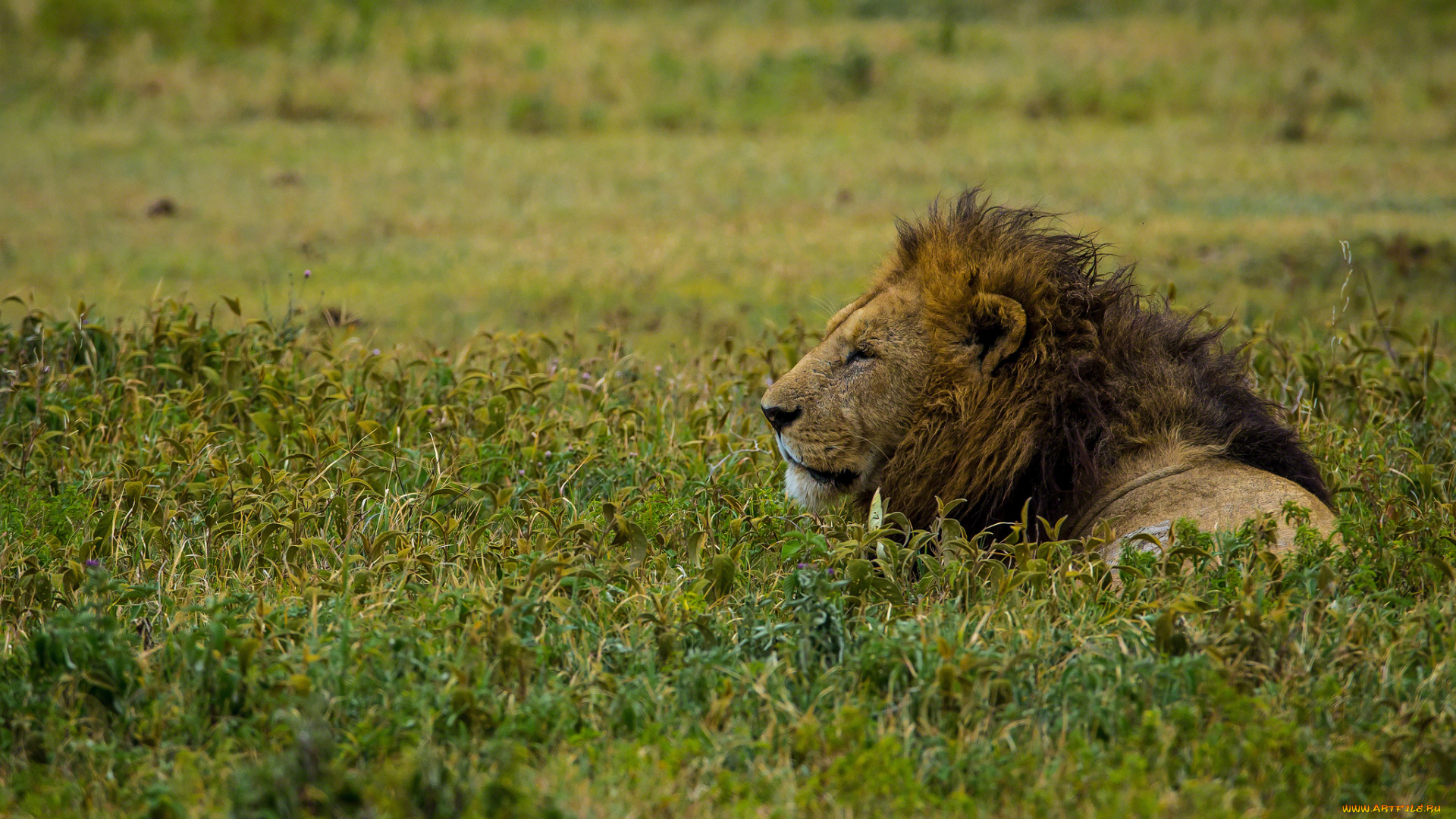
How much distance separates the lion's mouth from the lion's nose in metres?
0.05

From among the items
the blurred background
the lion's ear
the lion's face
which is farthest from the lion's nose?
the blurred background

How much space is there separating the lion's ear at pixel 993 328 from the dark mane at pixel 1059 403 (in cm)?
5

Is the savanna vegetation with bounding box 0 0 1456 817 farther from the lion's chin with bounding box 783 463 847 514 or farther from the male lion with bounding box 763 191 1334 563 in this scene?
the male lion with bounding box 763 191 1334 563

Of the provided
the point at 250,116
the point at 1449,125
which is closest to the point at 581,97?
the point at 250,116

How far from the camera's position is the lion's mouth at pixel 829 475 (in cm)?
413

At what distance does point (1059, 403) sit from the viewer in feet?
12.6

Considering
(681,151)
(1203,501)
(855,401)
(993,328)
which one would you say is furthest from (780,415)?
(681,151)

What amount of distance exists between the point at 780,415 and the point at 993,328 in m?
0.72

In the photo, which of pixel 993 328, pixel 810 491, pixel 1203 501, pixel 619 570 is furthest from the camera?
pixel 810 491

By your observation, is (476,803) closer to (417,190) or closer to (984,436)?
(984,436)

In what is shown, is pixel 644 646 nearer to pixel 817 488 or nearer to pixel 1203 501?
pixel 817 488

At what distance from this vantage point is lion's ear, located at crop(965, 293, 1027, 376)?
3863 millimetres

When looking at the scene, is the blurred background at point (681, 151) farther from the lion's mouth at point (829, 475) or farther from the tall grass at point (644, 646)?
the lion's mouth at point (829, 475)

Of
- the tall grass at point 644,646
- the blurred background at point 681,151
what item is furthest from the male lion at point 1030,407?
the blurred background at point 681,151
